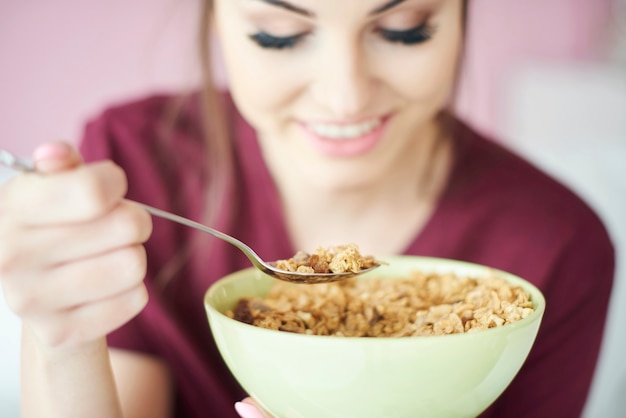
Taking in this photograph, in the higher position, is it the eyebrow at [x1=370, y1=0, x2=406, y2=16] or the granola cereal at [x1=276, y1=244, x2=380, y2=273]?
the eyebrow at [x1=370, y1=0, x2=406, y2=16]

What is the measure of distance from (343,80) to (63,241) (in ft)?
1.22

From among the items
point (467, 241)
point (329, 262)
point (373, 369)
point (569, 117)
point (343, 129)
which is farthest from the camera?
point (569, 117)

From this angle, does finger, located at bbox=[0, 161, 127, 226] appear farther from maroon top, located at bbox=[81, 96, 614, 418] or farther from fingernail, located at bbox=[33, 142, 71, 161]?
maroon top, located at bbox=[81, 96, 614, 418]

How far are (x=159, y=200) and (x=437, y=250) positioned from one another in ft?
1.45

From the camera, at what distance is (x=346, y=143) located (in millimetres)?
832

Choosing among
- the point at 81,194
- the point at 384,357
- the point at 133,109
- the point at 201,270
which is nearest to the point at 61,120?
the point at 133,109

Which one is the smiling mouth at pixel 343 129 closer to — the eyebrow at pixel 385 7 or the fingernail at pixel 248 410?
the eyebrow at pixel 385 7

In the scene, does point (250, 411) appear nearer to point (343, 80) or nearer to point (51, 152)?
point (51, 152)

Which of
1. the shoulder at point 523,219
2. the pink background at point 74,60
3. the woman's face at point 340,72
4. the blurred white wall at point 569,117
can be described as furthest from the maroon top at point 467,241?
the blurred white wall at point 569,117

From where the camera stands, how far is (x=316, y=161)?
0.86 meters

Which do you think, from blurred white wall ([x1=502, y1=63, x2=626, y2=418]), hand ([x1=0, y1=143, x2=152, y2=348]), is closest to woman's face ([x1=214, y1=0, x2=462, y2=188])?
hand ([x1=0, y1=143, x2=152, y2=348])

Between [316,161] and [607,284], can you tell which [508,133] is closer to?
[607,284]

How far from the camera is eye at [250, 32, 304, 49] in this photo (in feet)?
2.45

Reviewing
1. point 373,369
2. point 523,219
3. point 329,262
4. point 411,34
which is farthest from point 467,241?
point 373,369
